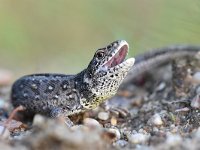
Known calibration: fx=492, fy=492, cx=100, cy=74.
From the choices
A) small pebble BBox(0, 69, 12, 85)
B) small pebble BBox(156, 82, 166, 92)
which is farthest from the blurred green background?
small pebble BBox(156, 82, 166, 92)

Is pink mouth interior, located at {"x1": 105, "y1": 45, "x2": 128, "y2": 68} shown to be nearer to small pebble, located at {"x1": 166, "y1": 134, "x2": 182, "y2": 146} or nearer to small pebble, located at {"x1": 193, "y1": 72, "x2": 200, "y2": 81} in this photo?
small pebble, located at {"x1": 193, "y1": 72, "x2": 200, "y2": 81}

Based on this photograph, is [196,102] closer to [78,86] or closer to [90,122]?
[90,122]

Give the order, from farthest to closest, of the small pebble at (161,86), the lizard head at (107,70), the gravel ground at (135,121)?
the small pebble at (161,86) < the lizard head at (107,70) < the gravel ground at (135,121)

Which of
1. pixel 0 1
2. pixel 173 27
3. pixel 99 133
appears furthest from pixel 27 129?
pixel 0 1

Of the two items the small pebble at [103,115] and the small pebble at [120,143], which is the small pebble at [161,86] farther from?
the small pebble at [120,143]

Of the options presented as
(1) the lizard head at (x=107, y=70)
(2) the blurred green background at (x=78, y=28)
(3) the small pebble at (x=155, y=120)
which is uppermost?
(2) the blurred green background at (x=78, y=28)

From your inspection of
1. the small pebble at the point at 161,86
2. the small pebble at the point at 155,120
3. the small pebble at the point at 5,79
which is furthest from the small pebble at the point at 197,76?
the small pebble at the point at 5,79

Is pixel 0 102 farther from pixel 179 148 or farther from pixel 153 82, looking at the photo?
pixel 179 148

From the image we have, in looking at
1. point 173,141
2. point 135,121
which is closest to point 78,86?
point 135,121
